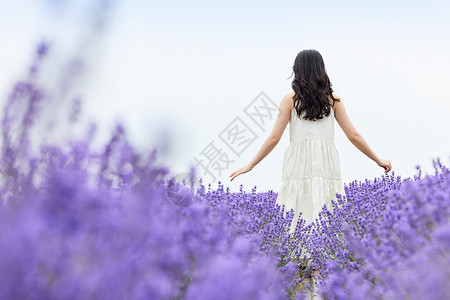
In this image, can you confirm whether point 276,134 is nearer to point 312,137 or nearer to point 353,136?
point 312,137

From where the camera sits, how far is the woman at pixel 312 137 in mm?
3678

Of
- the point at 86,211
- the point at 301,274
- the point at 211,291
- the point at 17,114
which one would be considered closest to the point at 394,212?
the point at 211,291

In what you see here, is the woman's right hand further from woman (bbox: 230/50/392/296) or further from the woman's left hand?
the woman's left hand

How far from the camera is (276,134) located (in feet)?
12.0

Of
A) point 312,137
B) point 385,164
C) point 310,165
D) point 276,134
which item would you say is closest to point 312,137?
point 312,137

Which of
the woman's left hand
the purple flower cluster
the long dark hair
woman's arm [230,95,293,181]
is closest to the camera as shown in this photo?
the purple flower cluster

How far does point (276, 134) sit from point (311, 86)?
0.46 metres

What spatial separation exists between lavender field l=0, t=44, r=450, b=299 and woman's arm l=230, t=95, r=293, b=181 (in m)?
1.24

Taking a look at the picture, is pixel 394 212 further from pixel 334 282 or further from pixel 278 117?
pixel 278 117

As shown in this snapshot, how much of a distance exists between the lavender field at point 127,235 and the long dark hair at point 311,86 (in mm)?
1609

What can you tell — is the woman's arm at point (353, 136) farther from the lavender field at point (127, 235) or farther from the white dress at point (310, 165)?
the lavender field at point (127, 235)

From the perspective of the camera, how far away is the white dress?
3.76 m

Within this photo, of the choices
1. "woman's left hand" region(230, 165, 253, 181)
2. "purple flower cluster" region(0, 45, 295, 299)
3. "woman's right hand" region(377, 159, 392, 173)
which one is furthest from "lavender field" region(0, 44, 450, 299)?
"woman's right hand" region(377, 159, 392, 173)

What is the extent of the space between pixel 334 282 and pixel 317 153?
1784 millimetres
